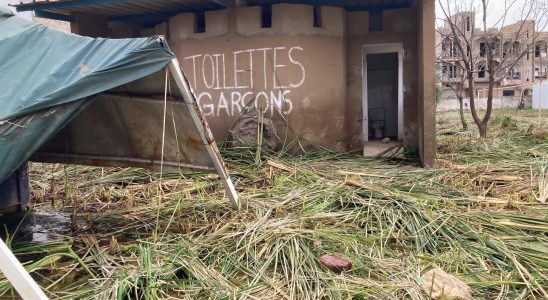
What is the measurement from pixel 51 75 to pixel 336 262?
274 centimetres

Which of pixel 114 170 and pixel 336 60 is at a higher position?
pixel 336 60

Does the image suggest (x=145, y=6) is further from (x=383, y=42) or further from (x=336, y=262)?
(x=336, y=262)

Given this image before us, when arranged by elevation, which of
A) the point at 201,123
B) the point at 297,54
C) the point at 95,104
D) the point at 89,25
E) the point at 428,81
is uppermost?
the point at 89,25

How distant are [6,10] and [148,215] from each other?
255 cm

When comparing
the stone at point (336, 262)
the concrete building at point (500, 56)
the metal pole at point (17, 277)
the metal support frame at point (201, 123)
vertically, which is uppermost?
the concrete building at point (500, 56)

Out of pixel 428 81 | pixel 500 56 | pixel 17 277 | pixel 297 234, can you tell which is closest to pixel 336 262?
pixel 297 234

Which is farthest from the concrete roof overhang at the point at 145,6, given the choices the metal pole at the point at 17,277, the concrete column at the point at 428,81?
the metal pole at the point at 17,277

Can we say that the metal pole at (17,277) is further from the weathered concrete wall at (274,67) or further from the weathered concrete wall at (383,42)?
the weathered concrete wall at (383,42)

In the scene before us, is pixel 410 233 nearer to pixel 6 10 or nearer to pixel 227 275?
pixel 227 275

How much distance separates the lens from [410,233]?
4.71 meters

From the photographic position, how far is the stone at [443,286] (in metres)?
3.48

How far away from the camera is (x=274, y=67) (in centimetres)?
870

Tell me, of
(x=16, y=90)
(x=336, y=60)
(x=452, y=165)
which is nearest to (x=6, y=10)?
(x=16, y=90)

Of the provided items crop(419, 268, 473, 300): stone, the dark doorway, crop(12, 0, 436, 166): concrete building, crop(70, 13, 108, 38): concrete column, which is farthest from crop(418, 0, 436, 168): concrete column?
crop(70, 13, 108, 38): concrete column
